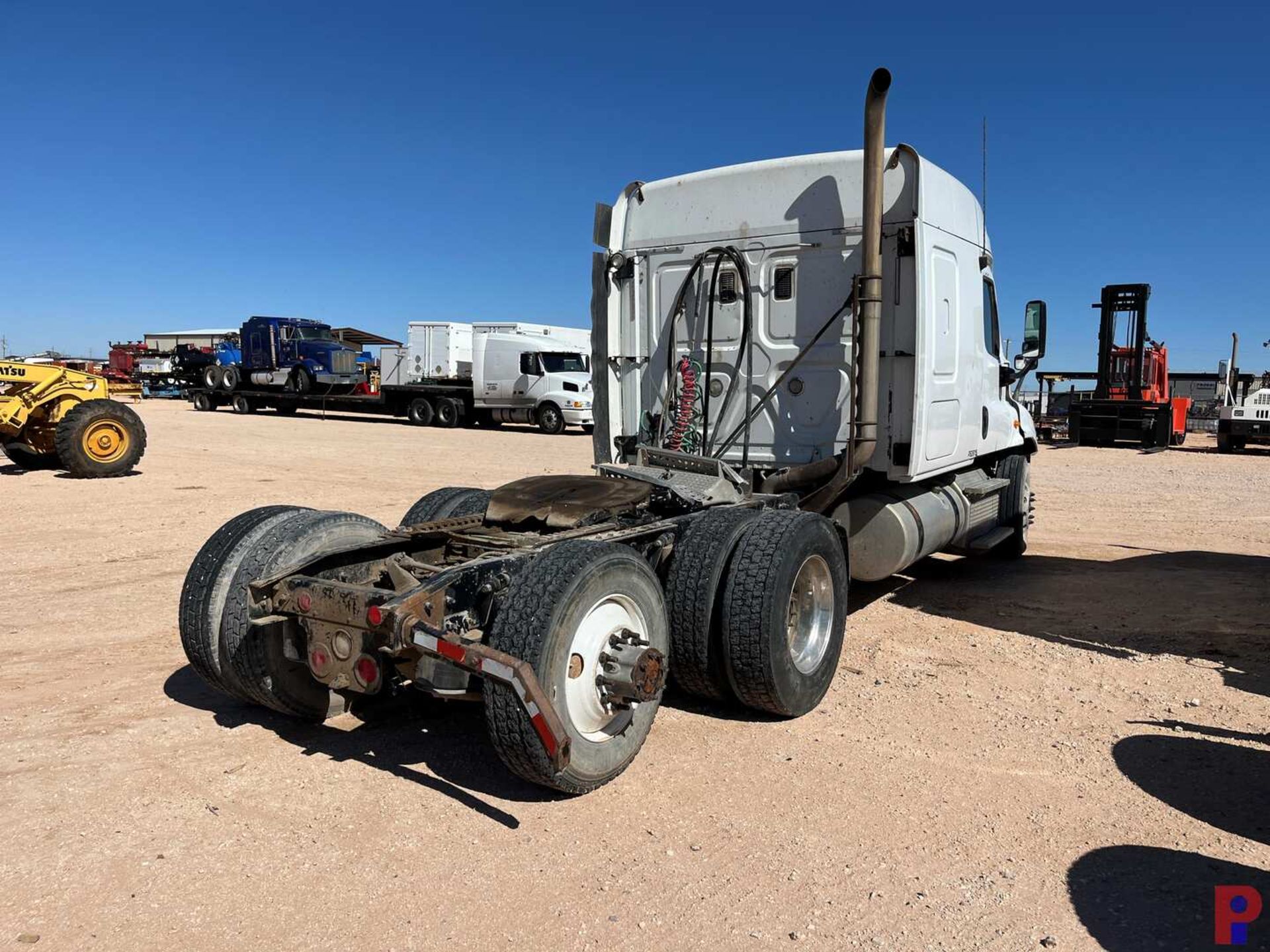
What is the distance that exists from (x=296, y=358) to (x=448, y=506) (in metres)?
29.5

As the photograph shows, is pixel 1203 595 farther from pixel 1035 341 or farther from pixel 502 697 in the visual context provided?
pixel 502 697

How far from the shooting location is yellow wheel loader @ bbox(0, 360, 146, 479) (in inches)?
515

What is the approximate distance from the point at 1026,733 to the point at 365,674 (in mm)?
3017

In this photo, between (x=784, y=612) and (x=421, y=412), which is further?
(x=421, y=412)

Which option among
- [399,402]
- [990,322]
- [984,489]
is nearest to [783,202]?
[990,322]

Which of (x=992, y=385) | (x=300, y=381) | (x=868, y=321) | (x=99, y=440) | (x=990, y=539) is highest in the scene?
(x=868, y=321)

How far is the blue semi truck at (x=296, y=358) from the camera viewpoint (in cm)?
3216

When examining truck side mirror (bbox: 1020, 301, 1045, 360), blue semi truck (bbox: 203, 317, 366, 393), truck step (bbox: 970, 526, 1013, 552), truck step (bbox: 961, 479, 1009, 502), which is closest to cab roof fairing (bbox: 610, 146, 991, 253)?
truck side mirror (bbox: 1020, 301, 1045, 360)

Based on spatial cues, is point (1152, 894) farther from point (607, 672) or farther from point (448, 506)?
point (448, 506)

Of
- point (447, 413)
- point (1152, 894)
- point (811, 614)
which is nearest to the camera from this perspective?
point (1152, 894)

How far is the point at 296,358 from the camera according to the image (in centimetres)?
3244

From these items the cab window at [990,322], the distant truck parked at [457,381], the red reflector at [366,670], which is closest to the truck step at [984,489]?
the cab window at [990,322]

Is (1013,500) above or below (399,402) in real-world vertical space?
below

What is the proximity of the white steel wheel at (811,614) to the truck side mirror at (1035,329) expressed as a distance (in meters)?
4.11
